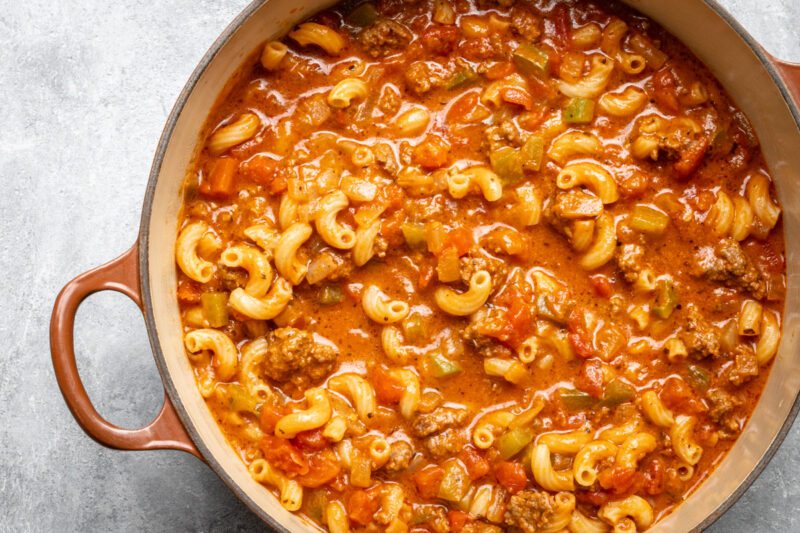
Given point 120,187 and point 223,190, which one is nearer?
point 223,190

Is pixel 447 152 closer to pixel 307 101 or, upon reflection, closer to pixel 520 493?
pixel 307 101

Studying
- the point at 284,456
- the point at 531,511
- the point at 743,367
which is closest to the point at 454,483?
the point at 531,511

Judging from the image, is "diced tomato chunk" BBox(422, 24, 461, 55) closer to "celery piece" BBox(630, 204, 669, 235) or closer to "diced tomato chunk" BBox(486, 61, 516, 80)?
"diced tomato chunk" BBox(486, 61, 516, 80)

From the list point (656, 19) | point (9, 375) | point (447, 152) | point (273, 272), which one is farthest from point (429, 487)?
point (656, 19)

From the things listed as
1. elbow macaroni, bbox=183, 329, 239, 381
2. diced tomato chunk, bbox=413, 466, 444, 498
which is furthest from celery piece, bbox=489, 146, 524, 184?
elbow macaroni, bbox=183, 329, 239, 381

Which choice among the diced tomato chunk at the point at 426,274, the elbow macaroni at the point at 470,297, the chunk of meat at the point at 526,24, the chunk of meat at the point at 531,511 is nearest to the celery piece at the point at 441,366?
the elbow macaroni at the point at 470,297

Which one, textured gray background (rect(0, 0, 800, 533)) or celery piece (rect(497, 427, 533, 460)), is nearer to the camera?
celery piece (rect(497, 427, 533, 460))
